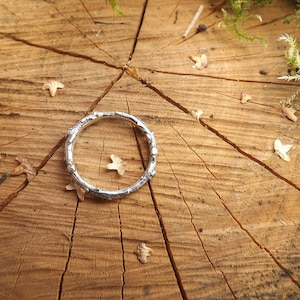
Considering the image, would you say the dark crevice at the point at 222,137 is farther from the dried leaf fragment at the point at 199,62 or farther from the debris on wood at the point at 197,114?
the dried leaf fragment at the point at 199,62

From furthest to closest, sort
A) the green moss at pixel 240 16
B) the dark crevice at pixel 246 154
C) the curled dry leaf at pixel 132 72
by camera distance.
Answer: the green moss at pixel 240 16, the curled dry leaf at pixel 132 72, the dark crevice at pixel 246 154

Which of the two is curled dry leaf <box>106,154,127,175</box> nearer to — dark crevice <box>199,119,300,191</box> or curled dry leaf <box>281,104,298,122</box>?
dark crevice <box>199,119,300,191</box>

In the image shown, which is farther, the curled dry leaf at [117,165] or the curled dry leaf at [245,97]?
the curled dry leaf at [245,97]

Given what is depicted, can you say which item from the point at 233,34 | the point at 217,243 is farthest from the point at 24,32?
the point at 217,243

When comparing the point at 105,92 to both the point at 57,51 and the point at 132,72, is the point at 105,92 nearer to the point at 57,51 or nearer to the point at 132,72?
the point at 132,72

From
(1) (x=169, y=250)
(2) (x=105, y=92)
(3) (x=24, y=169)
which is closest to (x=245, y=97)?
(2) (x=105, y=92)

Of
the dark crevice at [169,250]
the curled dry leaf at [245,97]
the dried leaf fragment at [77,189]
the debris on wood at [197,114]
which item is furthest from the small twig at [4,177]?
the curled dry leaf at [245,97]

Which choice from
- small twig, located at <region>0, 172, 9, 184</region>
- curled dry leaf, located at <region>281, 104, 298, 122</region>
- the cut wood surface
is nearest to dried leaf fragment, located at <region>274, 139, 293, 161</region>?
the cut wood surface
